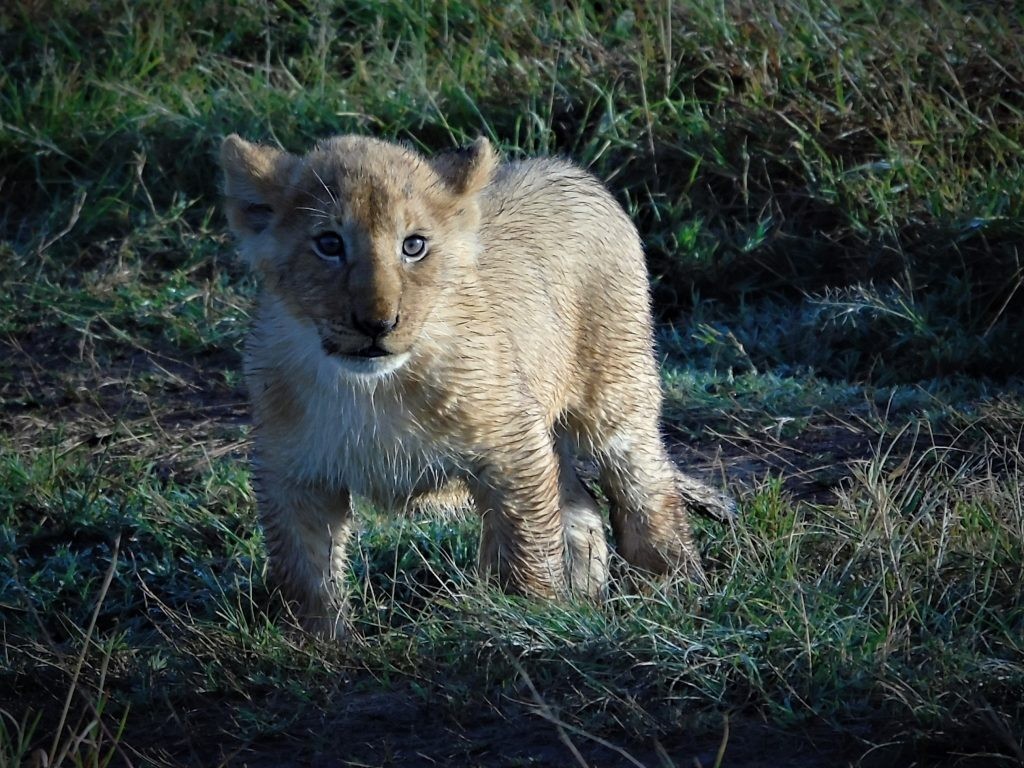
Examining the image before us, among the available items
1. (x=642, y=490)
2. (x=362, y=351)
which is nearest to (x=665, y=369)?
(x=642, y=490)

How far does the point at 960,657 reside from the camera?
3.29 metres

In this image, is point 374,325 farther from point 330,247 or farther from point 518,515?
point 518,515

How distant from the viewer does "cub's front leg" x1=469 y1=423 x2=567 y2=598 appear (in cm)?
396

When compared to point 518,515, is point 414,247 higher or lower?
higher

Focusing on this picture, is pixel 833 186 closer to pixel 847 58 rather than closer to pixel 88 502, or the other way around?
pixel 847 58

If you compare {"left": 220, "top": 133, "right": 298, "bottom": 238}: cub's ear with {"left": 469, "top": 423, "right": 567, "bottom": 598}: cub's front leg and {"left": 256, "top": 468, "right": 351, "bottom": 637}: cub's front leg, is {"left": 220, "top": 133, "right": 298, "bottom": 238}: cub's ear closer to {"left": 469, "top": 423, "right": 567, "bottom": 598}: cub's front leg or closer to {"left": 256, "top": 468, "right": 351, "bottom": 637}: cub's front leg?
{"left": 256, "top": 468, "right": 351, "bottom": 637}: cub's front leg

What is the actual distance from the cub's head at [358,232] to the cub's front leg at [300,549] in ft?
1.57

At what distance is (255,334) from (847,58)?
378cm

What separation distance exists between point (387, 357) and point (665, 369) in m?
2.63

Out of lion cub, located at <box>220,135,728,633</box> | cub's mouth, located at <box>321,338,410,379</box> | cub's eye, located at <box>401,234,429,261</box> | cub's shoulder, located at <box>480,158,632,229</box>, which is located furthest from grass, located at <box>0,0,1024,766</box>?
cub's shoulder, located at <box>480,158,632,229</box>

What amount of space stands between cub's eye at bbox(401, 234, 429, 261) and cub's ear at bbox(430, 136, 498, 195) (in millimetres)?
255

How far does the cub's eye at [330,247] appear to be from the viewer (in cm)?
369

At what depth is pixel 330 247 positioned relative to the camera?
370 cm

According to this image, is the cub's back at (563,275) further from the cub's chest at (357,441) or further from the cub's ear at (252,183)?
the cub's ear at (252,183)
